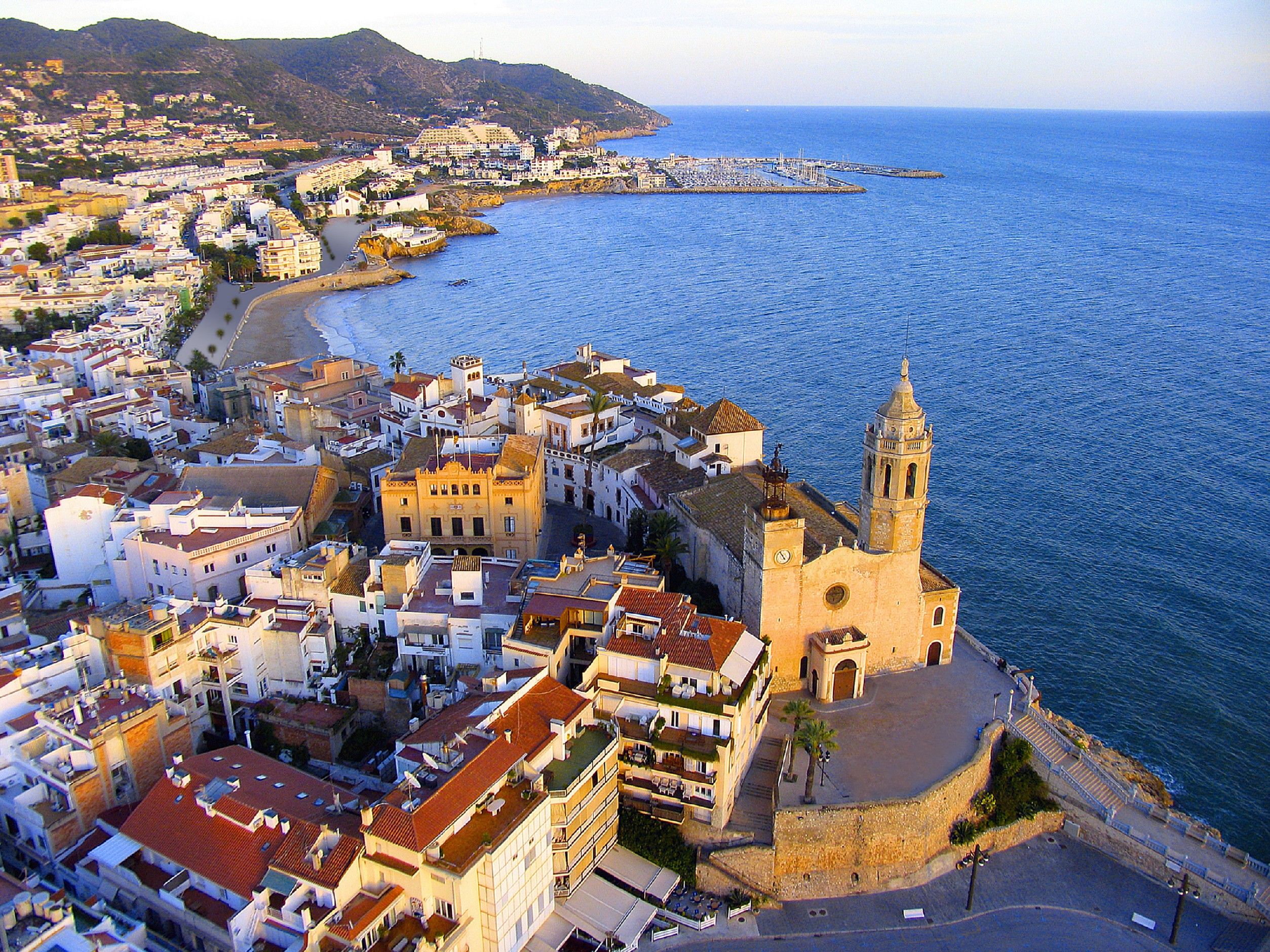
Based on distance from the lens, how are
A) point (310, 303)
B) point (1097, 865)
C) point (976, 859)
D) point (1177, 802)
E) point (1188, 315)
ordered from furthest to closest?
point (310, 303), point (1188, 315), point (1177, 802), point (1097, 865), point (976, 859)

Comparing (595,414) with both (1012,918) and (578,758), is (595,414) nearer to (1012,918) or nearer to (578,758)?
(578,758)

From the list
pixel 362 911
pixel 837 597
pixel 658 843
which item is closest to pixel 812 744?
pixel 658 843

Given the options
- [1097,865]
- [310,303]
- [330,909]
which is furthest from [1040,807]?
[310,303]

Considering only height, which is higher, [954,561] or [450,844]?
[450,844]

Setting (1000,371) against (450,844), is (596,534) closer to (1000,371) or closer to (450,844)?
(450,844)

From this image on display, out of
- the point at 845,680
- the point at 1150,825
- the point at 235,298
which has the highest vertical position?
the point at 235,298

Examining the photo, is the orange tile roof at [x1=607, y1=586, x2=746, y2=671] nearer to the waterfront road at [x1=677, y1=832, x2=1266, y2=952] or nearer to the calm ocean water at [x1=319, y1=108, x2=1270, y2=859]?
the waterfront road at [x1=677, y1=832, x2=1266, y2=952]
